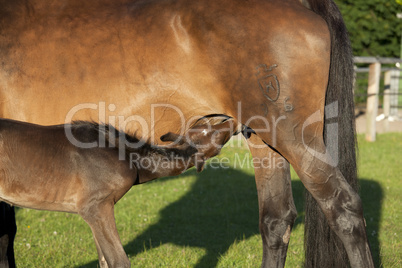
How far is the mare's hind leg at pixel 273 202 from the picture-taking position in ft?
12.6

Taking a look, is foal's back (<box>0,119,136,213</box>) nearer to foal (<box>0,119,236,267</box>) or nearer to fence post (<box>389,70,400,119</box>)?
foal (<box>0,119,236,267</box>)

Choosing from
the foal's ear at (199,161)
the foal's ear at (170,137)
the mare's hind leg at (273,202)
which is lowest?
the mare's hind leg at (273,202)

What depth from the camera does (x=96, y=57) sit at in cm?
345

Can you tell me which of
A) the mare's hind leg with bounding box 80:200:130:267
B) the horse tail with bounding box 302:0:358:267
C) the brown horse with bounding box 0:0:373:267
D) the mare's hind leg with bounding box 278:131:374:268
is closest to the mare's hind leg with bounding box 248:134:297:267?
the brown horse with bounding box 0:0:373:267

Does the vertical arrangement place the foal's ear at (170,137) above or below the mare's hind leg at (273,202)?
above

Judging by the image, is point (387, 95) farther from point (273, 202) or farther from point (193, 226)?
point (273, 202)

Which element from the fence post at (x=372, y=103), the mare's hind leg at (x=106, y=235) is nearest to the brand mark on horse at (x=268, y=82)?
the mare's hind leg at (x=106, y=235)

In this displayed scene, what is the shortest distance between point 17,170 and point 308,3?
7.50ft

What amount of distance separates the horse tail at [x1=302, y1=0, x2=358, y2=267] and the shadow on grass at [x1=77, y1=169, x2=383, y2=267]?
932 millimetres

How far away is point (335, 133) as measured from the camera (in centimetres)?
356

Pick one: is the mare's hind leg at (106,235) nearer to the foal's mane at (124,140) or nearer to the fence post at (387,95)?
the foal's mane at (124,140)

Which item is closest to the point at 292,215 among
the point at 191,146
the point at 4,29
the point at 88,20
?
the point at 191,146

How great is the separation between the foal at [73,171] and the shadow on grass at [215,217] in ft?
5.30

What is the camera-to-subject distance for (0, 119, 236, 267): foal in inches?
119
